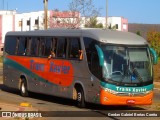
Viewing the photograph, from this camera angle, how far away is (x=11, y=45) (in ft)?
80.5

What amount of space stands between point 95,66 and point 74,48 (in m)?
1.82

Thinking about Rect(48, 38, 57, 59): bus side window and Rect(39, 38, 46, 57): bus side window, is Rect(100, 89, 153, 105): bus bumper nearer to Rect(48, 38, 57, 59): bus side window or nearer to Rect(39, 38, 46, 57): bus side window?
Rect(48, 38, 57, 59): bus side window

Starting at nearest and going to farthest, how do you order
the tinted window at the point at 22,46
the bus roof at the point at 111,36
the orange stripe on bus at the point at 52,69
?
the bus roof at the point at 111,36 < the orange stripe on bus at the point at 52,69 < the tinted window at the point at 22,46

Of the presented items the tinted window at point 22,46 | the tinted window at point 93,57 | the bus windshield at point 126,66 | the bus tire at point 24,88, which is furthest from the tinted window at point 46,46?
the bus windshield at point 126,66

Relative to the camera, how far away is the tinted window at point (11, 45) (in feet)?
79.5

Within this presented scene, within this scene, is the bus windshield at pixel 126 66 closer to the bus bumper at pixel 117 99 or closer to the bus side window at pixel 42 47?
the bus bumper at pixel 117 99

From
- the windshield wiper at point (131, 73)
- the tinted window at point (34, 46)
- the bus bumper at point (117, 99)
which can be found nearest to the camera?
the bus bumper at point (117, 99)

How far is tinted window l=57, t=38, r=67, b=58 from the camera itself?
773 inches

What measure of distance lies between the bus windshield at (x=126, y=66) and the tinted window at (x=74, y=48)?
5.34ft

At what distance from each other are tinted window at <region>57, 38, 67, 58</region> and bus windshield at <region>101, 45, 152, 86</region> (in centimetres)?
271

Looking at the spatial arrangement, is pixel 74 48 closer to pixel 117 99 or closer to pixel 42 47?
pixel 42 47

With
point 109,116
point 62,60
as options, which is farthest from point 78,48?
point 109,116

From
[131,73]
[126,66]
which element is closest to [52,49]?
[126,66]

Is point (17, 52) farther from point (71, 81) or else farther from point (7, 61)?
point (71, 81)
